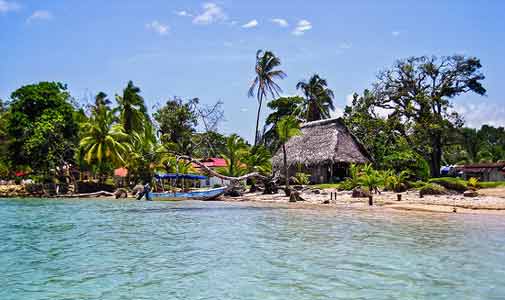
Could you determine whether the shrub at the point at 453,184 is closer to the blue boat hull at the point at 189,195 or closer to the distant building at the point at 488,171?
the blue boat hull at the point at 189,195

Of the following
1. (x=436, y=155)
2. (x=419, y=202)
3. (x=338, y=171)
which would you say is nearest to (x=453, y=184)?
(x=419, y=202)

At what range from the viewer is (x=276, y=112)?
4344 cm

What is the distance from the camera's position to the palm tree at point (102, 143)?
3064 centimetres

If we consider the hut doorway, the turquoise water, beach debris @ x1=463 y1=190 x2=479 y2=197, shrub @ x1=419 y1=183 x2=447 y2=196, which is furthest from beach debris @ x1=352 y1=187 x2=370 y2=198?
the hut doorway

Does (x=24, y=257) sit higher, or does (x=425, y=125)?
→ (x=425, y=125)

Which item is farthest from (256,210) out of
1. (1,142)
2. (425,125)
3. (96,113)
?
(1,142)

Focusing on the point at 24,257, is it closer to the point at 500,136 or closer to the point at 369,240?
the point at 369,240

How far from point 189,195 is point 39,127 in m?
12.1

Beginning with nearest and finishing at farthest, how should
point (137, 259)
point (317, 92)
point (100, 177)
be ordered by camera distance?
point (137, 259) → point (100, 177) → point (317, 92)

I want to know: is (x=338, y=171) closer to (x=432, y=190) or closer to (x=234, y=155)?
(x=234, y=155)

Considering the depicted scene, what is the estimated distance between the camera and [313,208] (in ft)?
61.1

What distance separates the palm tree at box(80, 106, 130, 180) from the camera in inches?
1206

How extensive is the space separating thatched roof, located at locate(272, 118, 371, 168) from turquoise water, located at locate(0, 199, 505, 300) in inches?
577

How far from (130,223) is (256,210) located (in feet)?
18.6
